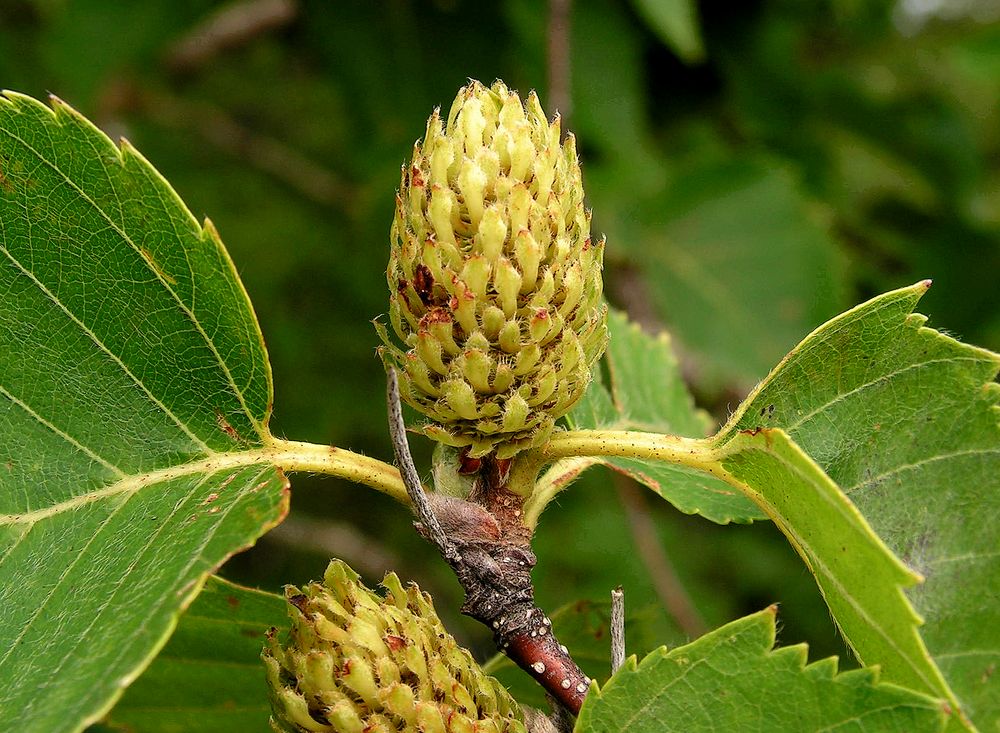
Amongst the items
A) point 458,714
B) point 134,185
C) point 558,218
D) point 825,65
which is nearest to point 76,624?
point 458,714

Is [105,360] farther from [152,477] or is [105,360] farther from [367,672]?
[367,672]

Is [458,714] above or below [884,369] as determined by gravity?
below

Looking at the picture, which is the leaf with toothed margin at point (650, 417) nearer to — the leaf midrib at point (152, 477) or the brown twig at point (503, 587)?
the brown twig at point (503, 587)

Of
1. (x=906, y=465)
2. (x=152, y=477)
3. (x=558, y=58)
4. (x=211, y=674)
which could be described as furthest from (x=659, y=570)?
(x=152, y=477)

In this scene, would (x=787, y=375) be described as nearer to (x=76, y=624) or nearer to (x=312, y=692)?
(x=312, y=692)

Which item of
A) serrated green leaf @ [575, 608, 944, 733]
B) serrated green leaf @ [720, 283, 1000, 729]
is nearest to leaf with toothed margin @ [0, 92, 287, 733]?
serrated green leaf @ [575, 608, 944, 733]

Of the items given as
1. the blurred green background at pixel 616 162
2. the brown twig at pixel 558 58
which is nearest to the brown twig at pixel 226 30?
the blurred green background at pixel 616 162
